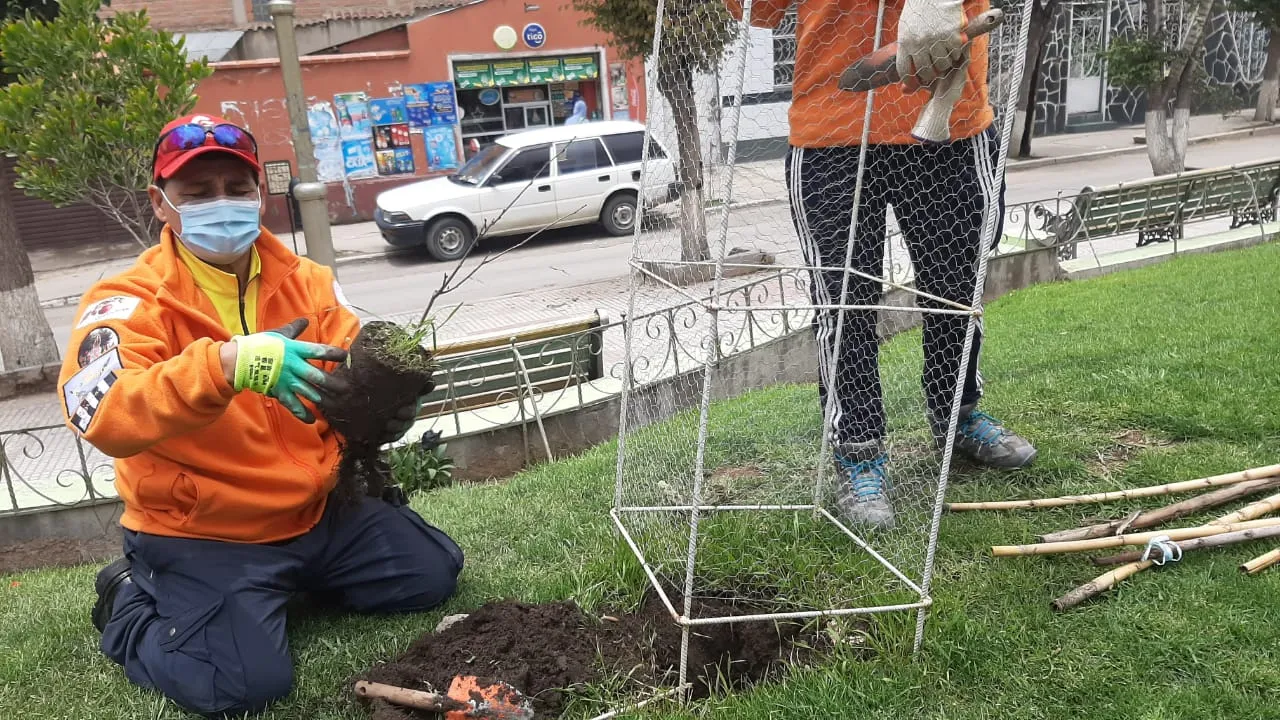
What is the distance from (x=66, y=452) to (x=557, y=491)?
5183 millimetres

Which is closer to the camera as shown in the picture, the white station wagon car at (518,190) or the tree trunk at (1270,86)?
the white station wagon car at (518,190)

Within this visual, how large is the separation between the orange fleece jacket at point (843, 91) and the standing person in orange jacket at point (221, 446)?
4.66 ft

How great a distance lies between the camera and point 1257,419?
9.45 feet

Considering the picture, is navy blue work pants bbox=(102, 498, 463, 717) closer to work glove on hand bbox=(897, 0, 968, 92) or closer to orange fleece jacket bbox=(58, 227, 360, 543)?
orange fleece jacket bbox=(58, 227, 360, 543)

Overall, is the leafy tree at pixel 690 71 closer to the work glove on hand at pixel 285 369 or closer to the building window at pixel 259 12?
the work glove on hand at pixel 285 369

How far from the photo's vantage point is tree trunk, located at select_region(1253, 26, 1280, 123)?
21.0m

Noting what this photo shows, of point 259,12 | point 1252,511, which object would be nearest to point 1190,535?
point 1252,511

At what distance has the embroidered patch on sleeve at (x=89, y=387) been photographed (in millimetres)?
1939

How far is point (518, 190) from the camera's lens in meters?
12.8

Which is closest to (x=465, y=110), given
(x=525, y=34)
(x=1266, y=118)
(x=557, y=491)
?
(x=525, y=34)

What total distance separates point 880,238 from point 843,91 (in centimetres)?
47

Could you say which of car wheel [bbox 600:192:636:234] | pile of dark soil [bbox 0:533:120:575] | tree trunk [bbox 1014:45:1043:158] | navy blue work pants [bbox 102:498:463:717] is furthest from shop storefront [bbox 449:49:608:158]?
navy blue work pants [bbox 102:498:463:717]

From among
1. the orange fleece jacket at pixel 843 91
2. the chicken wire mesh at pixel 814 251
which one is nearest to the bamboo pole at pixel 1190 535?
the chicken wire mesh at pixel 814 251

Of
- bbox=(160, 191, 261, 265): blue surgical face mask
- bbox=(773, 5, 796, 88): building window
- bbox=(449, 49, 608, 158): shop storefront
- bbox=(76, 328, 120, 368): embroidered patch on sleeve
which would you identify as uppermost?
bbox=(449, 49, 608, 158): shop storefront
